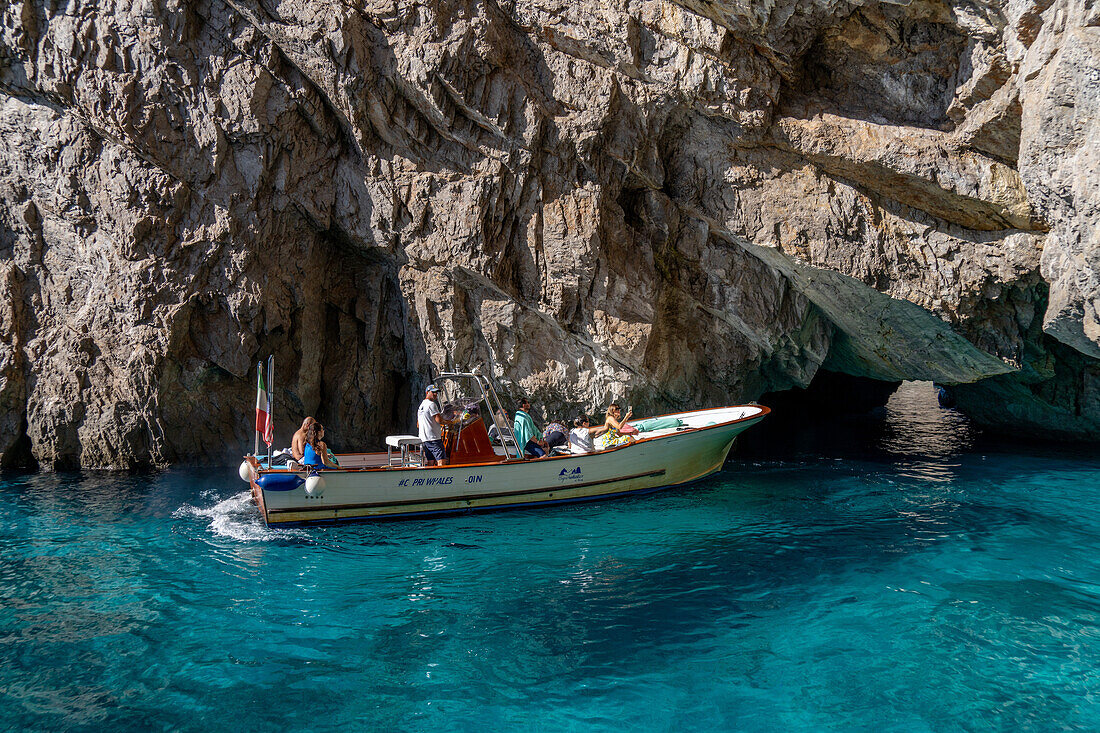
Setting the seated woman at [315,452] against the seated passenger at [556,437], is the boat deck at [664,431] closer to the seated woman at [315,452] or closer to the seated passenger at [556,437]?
the seated woman at [315,452]

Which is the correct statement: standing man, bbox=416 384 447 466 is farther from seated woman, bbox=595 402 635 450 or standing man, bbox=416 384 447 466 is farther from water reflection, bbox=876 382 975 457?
water reflection, bbox=876 382 975 457

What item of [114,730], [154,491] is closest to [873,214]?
[114,730]

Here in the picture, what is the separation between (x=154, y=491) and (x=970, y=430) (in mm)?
19671

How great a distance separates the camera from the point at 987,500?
446 inches

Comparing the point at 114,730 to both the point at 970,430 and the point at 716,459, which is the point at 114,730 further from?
the point at 970,430

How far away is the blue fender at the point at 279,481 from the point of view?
10.2 metres

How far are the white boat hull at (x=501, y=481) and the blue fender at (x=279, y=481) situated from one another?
0.29 ft

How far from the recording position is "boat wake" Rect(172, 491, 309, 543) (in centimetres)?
1030

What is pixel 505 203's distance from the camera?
1356 centimetres

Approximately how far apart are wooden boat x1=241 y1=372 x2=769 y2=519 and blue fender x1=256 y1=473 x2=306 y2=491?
0.01 metres

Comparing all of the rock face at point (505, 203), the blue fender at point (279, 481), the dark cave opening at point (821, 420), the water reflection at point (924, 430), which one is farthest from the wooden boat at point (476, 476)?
the water reflection at point (924, 430)

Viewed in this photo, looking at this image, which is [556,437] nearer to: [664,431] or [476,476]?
[476,476]

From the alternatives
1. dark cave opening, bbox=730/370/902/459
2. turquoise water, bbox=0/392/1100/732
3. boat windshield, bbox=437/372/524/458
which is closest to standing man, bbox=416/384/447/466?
boat windshield, bbox=437/372/524/458

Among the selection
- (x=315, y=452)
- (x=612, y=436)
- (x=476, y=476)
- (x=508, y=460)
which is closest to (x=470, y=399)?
(x=508, y=460)
